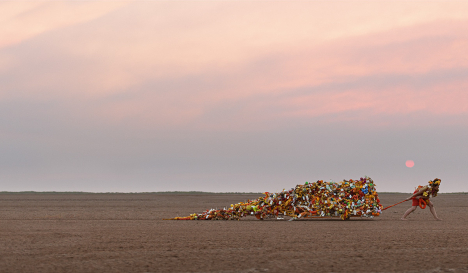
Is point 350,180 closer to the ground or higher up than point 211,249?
higher up

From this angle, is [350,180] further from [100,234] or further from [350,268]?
[350,268]

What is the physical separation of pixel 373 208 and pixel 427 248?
972 centimetres

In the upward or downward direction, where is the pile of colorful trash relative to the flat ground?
upward

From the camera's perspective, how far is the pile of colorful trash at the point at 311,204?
799 inches

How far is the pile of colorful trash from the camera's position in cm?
2030

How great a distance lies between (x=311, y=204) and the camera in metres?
20.4

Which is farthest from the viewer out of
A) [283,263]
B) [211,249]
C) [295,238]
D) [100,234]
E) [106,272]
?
[100,234]

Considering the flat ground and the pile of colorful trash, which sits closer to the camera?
the flat ground

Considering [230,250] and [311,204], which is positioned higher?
[311,204]

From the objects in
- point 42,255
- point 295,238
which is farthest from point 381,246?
point 42,255

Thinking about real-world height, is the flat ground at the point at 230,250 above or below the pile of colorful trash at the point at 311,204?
below

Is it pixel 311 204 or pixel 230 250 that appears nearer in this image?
pixel 230 250

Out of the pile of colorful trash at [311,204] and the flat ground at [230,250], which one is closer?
the flat ground at [230,250]

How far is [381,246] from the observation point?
37.3ft
